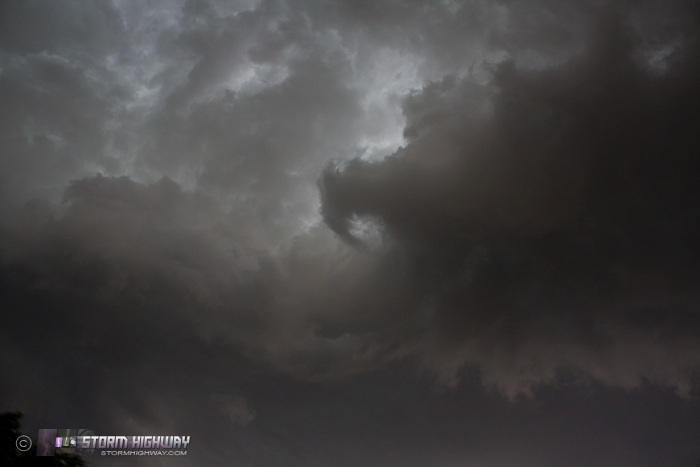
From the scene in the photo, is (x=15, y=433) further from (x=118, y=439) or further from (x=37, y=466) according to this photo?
(x=118, y=439)

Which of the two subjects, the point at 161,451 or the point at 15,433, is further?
the point at 161,451

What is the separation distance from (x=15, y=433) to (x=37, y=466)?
4279mm

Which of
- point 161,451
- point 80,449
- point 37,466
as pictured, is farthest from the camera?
point 161,451

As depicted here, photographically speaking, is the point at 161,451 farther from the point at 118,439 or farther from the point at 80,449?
the point at 80,449

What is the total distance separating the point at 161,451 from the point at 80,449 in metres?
10.9

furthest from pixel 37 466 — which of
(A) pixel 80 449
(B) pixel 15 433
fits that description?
(A) pixel 80 449

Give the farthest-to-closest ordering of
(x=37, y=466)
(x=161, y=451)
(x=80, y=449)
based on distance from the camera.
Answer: (x=161, y=451) < (x=80, y=449) < (x=37, y=466)

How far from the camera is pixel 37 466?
44344 millimetres

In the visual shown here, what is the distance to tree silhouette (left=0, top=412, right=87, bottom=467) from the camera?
1722 inches

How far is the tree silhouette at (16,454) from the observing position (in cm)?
4375

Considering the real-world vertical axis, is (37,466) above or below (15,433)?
below

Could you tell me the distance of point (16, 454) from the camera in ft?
146

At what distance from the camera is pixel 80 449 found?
6444cm

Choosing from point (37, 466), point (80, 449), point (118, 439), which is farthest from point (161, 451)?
point (37, 466)
